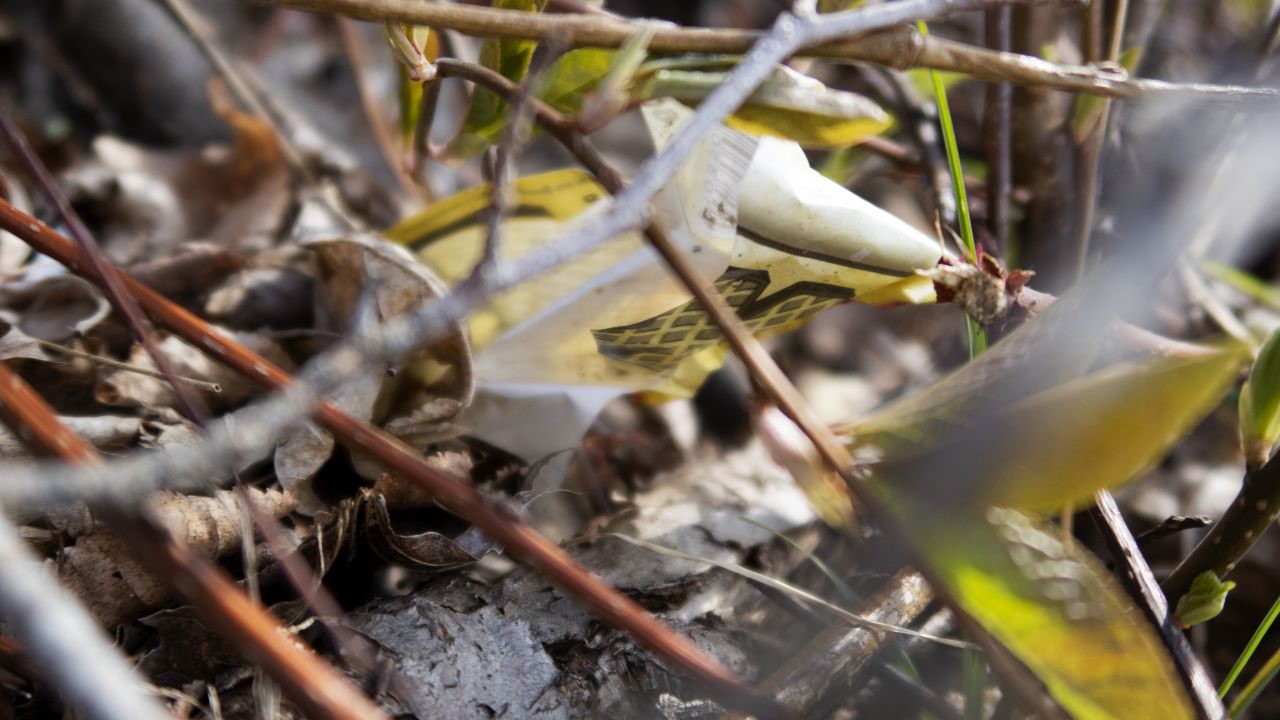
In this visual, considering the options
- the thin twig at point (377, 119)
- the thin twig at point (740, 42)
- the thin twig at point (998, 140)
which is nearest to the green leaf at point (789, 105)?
the thin twig at point (740, 42)

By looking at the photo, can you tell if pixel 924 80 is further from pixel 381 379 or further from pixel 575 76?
pixel 381 379

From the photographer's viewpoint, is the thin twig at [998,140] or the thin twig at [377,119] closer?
the thin twig at [998,140]

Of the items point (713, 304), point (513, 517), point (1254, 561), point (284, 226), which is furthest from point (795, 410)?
point (284, 226)

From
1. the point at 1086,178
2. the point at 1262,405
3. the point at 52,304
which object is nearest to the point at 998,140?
the point at 1086,178

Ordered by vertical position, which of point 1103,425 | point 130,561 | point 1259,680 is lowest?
point 1259,680

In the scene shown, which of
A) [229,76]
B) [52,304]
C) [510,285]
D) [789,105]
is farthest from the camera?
[229,76]

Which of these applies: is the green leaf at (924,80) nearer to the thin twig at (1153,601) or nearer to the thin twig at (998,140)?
the thin twig at (998,140)

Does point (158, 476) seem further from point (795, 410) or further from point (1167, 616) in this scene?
point (1167, 616)
